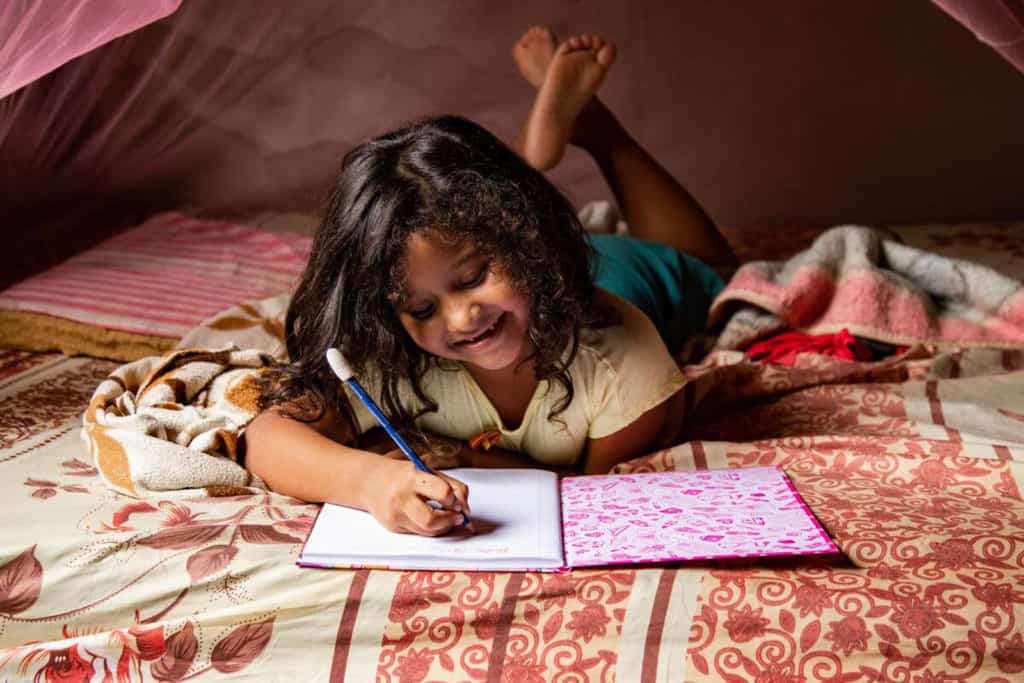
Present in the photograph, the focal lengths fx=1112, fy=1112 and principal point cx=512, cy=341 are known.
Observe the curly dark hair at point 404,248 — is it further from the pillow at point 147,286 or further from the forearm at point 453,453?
the pillow at point 147,286

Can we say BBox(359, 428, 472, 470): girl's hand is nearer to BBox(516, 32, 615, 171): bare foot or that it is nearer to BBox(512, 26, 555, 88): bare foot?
BBox(516, 32, 615, 171): bare foot

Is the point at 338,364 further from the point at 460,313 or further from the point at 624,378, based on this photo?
the point at 624,378

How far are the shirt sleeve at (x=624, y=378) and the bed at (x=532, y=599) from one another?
4.7 inches

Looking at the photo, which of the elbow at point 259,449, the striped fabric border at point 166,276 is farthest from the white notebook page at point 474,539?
the striped fabric border at point 166,276

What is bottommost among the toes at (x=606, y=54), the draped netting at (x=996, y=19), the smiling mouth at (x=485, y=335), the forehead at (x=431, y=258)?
the smiling mouth at (x=485, y=335)

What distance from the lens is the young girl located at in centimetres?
117

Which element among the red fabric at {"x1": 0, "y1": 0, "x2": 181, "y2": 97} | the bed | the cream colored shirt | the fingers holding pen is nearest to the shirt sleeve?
the cream colored shirt

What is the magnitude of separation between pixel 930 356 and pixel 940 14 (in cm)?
103

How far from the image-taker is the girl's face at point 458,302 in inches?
45.9

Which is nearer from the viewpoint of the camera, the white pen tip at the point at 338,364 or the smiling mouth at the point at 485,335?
the white pen tip at the point at 338,364

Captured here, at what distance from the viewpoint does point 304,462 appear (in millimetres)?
1197

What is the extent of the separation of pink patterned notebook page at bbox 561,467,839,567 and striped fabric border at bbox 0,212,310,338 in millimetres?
922

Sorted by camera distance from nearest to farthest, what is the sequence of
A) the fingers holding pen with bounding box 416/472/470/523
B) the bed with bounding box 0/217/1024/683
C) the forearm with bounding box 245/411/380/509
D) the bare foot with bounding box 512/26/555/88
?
the bed with bounding box 0/217/1024/683, the fingers holding pen with bounding box 416/472/470/523, the forearm with bounding box 245/411/380/509, the bare foot with bounding box 512/26/555/88

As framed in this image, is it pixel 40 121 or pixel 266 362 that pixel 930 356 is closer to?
pixel 266 362
